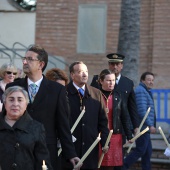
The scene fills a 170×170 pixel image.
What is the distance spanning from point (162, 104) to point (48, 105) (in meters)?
8.34

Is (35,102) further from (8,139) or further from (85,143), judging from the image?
(85,143)

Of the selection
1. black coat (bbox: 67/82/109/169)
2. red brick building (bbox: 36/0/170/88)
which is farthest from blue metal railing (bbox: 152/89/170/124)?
black coat (bbox: 67/82/109/169)

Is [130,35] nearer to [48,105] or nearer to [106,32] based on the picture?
[106,32]

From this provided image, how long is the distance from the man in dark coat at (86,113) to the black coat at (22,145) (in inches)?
75.5

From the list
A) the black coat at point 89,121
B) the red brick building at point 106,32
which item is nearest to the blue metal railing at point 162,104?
the red brick building at point 106,32

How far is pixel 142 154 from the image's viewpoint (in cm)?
991

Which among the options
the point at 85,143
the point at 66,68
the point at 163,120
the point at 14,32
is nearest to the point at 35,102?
the point at 85,143

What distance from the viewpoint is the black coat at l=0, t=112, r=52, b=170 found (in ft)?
17.4

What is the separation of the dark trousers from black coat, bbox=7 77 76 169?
3759 mm

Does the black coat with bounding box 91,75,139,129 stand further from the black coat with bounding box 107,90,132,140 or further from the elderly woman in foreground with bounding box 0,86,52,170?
the elderly woman in foreground with bounding box 0,86,52,170

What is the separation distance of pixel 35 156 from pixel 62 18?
34.5ft

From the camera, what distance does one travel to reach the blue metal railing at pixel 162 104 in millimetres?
13883

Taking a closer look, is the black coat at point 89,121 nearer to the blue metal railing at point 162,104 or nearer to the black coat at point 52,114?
the black coat at point 52,114

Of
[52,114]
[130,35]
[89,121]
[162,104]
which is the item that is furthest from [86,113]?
[162,104]
